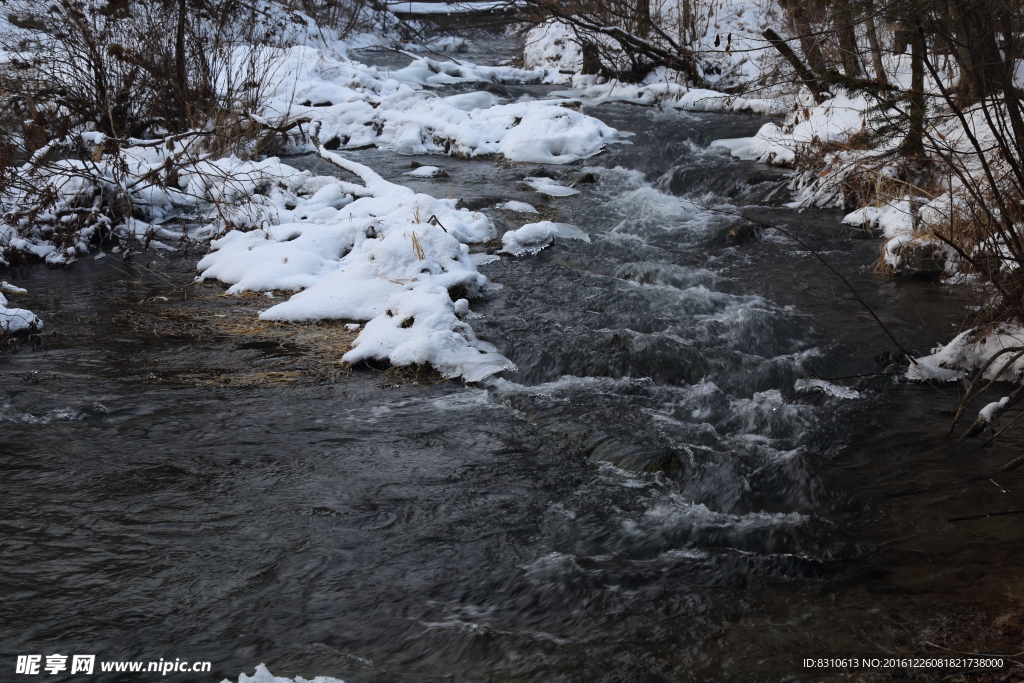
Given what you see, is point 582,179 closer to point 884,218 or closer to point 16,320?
point 884,218

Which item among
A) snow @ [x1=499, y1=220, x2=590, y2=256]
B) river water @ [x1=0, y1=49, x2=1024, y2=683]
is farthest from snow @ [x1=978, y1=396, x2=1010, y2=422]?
snow @ [x1=499, y1=220, x2=590, y2=256]

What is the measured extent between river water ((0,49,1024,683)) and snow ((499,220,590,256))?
1.56m

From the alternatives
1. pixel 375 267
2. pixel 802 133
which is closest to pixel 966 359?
pixel 375 267

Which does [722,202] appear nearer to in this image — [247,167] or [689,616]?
[247,167]

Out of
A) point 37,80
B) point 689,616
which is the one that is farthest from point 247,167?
point 689,616

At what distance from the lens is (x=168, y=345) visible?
234 inches

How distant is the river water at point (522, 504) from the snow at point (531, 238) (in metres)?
1.56

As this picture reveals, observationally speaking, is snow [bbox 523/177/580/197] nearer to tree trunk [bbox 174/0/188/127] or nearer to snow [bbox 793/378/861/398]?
tree trunk [bbox 174/0/188/127]

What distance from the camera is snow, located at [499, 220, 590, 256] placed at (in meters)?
8.18

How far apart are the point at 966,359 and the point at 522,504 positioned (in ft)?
10.6

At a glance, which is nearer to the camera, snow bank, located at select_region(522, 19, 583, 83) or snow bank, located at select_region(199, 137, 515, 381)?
snow bank, located at select_region(199, 137, 515, 381)

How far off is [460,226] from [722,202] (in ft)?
11.5

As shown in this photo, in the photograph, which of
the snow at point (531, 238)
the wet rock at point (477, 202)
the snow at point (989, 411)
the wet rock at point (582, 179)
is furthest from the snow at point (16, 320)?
the wet rock at point (582, 179)

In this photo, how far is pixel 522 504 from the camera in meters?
3.92
